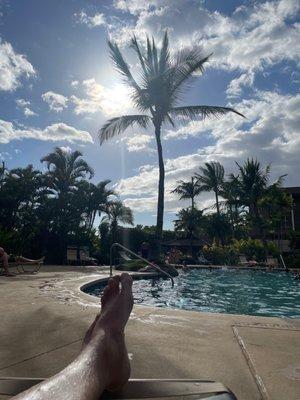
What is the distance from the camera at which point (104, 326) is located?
1.86 metres

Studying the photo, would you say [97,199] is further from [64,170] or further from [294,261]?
[294,261]

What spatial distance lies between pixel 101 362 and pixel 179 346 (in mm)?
1428

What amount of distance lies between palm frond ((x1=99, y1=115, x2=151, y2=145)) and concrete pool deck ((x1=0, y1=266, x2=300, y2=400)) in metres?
14.3

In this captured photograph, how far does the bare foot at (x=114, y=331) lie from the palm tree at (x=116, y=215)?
88.8 ft

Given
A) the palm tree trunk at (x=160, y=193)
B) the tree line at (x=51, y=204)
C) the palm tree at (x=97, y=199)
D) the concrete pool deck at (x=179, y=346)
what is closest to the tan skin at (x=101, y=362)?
the concrete pool deck at (x=179, y=346)

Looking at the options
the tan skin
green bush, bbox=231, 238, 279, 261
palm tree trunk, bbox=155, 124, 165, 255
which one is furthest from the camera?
green bush, bbox=231, 238, 279, 261

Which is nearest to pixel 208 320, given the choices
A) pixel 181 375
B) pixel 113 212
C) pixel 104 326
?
pixel 181 375

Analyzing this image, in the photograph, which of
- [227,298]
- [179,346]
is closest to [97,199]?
[227,298]

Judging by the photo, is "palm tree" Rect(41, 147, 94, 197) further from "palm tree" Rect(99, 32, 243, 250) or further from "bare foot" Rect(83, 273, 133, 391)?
"bare foot" Rect(83, 273, 133, 391)

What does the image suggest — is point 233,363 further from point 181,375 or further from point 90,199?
point 90,199

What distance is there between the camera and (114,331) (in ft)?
6.01

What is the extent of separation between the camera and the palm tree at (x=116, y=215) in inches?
1194

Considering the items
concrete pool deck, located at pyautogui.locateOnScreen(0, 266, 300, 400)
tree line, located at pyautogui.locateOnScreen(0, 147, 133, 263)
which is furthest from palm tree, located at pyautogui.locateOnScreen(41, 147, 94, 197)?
concrete pool deck, located at pyautogui.locateOnScreen(0, 266, 300, 400)

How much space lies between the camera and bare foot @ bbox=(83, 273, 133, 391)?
63.6 inches
